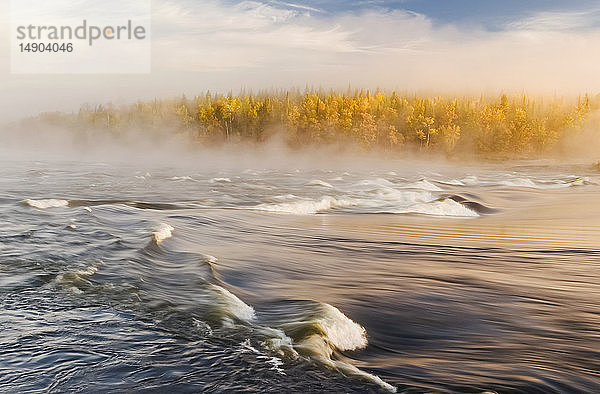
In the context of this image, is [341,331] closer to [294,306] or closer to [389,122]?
[294,306]

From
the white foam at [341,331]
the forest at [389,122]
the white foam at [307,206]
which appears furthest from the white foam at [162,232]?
the forest at [389,122]

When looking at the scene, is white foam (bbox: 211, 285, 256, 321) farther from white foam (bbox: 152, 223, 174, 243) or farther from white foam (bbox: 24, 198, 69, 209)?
white foam (bbox: 24, 198, 69, 209)

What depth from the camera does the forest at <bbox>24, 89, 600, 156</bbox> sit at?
290ft

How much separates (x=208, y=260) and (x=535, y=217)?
10.5 metres

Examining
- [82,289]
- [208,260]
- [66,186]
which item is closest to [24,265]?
[82,289]

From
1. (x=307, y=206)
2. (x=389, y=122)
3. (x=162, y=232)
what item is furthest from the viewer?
(x=389, y=122)

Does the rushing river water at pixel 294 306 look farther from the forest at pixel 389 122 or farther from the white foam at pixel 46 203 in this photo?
the forest at pixel 389 122

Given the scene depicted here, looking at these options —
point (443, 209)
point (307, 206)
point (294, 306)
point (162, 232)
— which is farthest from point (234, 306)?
point (443, 209)

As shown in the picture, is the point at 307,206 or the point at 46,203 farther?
the point at 307,206

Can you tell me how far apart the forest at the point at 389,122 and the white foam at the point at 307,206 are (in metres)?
68.8

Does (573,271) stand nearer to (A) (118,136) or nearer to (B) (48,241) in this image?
(B) (48,241)

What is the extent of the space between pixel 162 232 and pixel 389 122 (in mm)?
87630

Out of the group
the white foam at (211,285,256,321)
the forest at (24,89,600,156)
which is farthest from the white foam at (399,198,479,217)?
the forest at (24,89,600,156)

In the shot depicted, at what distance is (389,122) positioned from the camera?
314 ft
